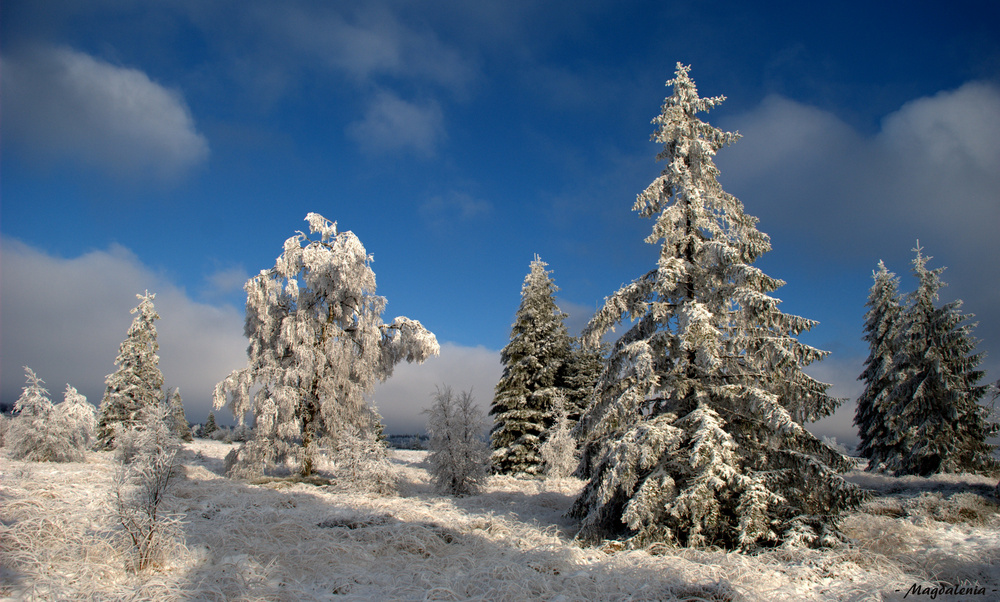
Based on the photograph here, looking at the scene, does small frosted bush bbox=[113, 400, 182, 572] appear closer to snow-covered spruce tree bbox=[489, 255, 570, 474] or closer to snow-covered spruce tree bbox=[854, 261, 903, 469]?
snow-covered spruce tree bbox=[489, 255, 570, 474]

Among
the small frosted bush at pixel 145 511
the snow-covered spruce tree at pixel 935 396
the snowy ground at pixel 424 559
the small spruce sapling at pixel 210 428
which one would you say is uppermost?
the snow-covered spruce tree at pixel 935 396

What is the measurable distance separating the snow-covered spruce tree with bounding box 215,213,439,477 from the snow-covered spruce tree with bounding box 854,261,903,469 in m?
22.3

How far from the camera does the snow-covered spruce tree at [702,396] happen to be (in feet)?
29.0

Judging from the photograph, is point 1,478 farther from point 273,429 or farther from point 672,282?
point 672,282

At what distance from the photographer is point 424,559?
788cm

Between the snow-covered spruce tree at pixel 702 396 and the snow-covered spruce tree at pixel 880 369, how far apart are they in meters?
18.2

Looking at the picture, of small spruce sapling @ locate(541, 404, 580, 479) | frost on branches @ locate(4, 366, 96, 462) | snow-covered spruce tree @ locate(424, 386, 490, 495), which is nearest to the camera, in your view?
snow-covered spruce tree @ locate(424, 386, 490, 495)

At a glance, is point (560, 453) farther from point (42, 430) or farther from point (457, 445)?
point (42, 430)

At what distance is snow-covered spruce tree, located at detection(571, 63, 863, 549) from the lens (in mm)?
8836

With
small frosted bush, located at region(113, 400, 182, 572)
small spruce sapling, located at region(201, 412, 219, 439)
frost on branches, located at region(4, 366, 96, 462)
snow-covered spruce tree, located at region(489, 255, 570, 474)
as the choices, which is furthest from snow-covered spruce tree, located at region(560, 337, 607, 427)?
small spruce sapling, located at region(201, 412, 219, 439)

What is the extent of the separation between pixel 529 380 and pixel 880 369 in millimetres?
18204

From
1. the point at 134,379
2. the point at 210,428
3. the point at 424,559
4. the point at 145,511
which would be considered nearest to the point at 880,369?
the point at 424,559

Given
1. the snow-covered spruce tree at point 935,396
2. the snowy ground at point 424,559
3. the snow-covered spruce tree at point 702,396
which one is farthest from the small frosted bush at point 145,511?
the snow-covered spruce tree at point 935,396

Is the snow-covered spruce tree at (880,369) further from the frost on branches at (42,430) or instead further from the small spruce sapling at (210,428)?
the small spruce sapling at (210,428)
